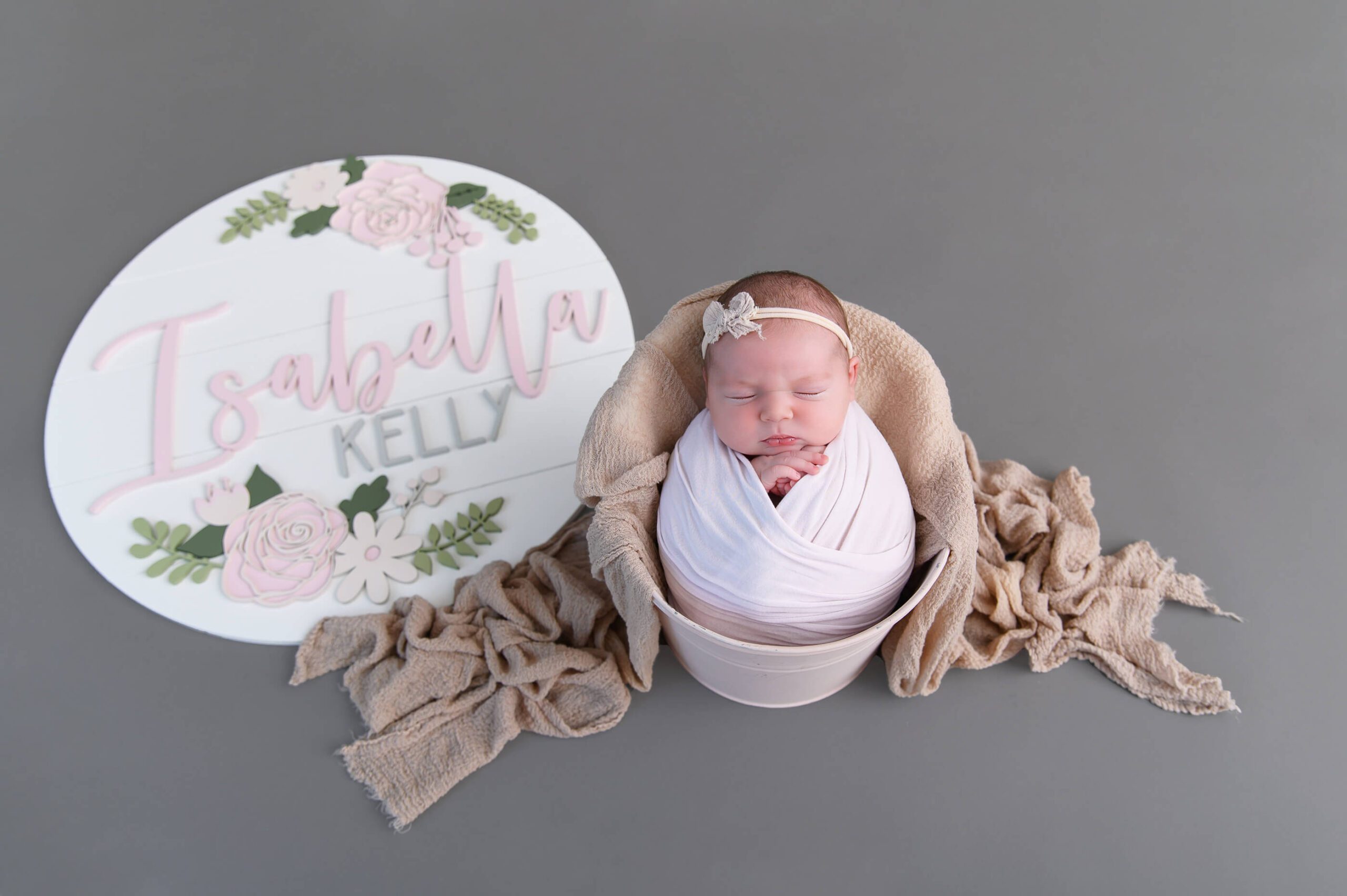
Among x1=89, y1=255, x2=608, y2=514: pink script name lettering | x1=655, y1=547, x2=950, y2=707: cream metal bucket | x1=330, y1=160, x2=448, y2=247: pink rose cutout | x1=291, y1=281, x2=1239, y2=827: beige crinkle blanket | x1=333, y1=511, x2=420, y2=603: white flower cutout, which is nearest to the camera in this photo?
x1=655, y1=547, x2=950, y2=707: cream metal bucket

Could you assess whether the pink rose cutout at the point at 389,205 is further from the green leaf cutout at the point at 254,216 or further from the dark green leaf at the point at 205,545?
the dark green leaf at the point at 205,545

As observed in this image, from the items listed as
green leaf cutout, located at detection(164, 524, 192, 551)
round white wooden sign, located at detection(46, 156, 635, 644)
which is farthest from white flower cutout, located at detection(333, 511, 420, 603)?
green leaf cutout, located at detection(164, 524, 192, 551)

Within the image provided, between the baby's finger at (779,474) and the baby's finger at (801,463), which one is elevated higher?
the baby's finger at (801,463)

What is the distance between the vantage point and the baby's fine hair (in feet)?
3.82

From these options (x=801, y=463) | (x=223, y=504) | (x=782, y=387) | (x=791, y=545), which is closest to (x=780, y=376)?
(x=782, y=387)

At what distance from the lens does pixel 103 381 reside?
1.76 m

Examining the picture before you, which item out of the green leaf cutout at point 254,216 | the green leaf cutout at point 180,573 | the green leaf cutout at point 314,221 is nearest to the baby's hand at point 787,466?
the green leaf cutout at point 180,573

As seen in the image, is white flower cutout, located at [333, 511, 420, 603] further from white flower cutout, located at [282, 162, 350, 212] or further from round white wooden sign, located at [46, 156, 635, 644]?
white flower cutout, located at [282, 162, 350, 212]

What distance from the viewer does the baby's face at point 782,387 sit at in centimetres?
114

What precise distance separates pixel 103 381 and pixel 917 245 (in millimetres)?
1667

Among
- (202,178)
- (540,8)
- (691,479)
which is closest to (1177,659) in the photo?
(691,479)

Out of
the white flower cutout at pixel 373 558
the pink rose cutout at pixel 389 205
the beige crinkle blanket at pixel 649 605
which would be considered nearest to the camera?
the beige crinkle blanket at pixel 649 605

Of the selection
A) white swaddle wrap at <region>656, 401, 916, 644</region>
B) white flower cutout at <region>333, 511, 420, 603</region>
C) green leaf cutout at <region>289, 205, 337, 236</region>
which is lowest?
white flower cutout at <region>333, 511, 420, 603</region>

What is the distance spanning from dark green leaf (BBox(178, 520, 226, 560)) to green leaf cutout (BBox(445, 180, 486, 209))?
0.83m
